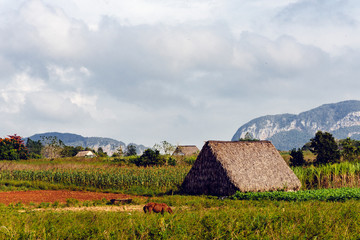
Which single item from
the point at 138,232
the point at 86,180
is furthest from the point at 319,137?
the point at 138,232

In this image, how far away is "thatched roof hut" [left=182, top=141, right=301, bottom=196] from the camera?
1841cm

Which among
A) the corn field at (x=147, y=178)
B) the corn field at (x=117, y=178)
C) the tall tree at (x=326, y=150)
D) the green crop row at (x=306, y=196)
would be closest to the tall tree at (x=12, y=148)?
the corn field at (x=147, y=178)

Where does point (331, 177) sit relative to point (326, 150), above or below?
below

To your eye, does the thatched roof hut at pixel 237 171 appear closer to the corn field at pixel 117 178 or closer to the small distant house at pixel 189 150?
the corn field at pixel 117 178

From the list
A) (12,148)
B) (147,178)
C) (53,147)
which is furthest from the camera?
(53,147)

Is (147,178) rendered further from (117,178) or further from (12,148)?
(12,148)

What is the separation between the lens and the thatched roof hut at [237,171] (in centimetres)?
1841

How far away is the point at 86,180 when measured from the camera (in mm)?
27484

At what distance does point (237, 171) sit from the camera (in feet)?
61.0

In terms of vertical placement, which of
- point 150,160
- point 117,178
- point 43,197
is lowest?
point 43,197

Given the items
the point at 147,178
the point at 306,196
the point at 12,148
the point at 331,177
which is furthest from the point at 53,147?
the point at 306,196

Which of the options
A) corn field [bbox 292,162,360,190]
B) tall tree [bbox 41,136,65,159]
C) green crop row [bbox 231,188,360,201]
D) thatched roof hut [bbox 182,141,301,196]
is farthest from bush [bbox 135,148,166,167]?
tall tree [bbox 41,136,65,159]

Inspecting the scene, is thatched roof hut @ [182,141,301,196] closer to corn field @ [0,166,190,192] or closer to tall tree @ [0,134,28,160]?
corn field @ [0,166,190,192]

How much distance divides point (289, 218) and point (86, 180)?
21892 mm
